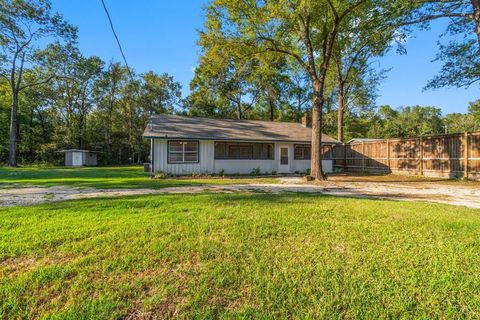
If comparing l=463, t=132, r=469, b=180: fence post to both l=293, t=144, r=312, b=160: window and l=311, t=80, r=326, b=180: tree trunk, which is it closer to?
l=311, t=80, r=326, b=180: tree trunk

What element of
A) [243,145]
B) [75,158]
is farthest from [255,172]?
[75,158]

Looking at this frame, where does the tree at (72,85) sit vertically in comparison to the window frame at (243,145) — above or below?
above

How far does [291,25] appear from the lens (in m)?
13.0

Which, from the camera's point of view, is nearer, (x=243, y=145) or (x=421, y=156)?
(x=421, y=156)

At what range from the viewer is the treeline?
13.1m

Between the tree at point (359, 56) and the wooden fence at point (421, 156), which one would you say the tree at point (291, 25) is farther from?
the wooden fence at point (421, 156)

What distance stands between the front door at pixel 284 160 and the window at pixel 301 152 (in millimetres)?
606

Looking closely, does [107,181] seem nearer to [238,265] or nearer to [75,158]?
[238,265]

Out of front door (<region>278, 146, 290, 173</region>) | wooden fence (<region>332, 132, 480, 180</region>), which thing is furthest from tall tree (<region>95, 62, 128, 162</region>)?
wooden fence (<region>332, 132, 480, 180</region>)

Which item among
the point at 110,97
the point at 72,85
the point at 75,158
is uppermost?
the point at 72,85

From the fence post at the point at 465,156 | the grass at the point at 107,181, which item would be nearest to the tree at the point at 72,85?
the grass at the point at 107,181

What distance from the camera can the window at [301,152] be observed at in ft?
59.5

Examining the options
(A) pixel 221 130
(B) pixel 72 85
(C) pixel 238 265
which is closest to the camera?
(C) pixel 238 265

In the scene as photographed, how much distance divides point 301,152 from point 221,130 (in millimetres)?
6088
